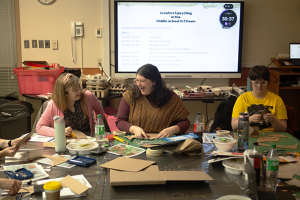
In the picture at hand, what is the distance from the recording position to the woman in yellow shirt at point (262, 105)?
2094mm

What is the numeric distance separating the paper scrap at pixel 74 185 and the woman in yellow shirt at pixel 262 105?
1.40 m

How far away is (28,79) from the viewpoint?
3281 millimetres

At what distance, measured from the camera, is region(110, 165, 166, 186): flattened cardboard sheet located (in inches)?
45.9

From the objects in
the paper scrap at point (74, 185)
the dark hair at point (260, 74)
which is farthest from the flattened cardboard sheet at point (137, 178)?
the dark hair at point (260, 74)

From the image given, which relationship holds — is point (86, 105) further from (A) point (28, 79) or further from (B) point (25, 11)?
(B) point (25, 11)

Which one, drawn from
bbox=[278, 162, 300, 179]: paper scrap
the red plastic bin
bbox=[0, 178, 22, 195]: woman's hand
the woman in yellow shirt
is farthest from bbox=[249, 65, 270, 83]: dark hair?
the red plastic bin

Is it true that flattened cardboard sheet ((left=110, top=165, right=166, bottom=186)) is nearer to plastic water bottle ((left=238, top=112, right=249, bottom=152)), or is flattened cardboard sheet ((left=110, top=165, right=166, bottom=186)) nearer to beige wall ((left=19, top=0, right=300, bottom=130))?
plastic water bottle ((left=238, top=112, right=249, bottom=152))

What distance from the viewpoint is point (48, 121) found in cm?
206

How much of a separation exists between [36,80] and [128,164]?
2380 millimetres

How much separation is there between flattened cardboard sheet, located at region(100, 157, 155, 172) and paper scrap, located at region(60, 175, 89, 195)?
196 millimetres

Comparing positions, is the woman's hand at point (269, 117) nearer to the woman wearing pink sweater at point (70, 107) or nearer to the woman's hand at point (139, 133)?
the woman's hand at point (139, 133)

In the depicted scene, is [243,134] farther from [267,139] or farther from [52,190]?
[52,190]

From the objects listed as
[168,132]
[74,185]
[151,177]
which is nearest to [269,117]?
[168,132]

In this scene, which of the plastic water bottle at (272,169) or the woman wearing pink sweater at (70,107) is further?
the woman wearing pink sweater at (70,107)
